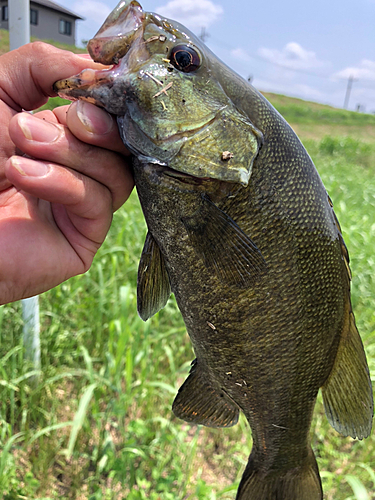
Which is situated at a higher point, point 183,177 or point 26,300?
point 183,177

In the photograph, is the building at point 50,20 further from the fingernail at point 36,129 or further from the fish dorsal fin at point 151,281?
the fish dorsal fin at point 151,281

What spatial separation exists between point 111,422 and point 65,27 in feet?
124

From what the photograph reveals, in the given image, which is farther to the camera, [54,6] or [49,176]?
[54,6]

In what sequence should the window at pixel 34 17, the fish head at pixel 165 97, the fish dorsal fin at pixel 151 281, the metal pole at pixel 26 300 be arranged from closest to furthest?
the fish head at pixel 165 97 → the fish dorsal fin at pixel 151 281 → the metal pole at pixel 26 300 → the window at pixel 34 17

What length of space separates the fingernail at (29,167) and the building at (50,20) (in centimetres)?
3181

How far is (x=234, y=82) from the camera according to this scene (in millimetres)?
1204

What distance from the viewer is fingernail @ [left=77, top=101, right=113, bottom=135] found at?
113 centimetres

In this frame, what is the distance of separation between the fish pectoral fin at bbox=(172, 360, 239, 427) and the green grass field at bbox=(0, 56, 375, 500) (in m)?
0.89

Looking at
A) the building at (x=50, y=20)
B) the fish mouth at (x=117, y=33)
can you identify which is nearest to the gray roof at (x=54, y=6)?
the building at (x=50, y=20)

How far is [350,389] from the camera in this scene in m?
1.36

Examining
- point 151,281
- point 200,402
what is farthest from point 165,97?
point 200,402

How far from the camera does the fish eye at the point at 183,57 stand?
1.12 metres

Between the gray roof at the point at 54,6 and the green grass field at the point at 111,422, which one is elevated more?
the gray roof at the point at 54,6

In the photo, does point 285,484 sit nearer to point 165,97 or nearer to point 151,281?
point 151,281
